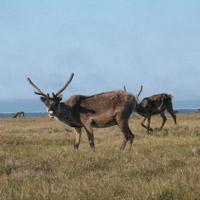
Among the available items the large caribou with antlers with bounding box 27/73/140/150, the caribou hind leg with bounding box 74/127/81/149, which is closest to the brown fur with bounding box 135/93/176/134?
the large caribou with antlers with bounding box 27/73/140/150

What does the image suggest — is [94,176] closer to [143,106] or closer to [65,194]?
[65,194]

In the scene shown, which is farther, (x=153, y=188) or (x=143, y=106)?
(x=143, y=106)

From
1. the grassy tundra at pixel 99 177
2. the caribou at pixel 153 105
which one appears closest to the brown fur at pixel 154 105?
the caribou at pixel 153 105

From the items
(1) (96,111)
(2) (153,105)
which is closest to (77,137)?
(1) (96,111)

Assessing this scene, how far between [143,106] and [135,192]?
1318cm

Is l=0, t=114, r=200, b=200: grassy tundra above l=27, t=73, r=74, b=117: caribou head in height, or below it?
below

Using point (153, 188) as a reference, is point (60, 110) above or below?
above

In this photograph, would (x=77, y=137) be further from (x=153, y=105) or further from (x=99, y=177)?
(x=153, y=105)

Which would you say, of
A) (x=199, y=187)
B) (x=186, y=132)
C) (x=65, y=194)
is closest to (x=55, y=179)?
(x=65, y=194)

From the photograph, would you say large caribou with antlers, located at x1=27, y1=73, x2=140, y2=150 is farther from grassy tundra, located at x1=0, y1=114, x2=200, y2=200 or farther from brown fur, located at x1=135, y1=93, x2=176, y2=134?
brown fur, located at x1=135, y1=93, x2=176, y2=134

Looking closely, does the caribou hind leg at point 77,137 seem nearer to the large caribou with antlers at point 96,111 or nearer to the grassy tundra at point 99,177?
the large caribou with antlers at point 96,111

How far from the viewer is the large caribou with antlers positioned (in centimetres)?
1030

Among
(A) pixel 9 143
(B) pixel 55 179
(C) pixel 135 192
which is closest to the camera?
(C) pixel 135 192

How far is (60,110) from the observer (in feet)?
34.3
